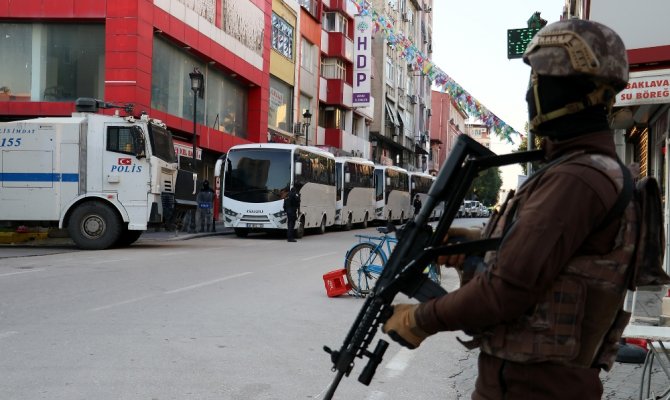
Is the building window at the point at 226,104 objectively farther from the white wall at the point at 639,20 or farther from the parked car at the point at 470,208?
the parked car at the point at 470,208

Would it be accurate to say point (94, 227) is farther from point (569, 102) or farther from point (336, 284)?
point (569, 102)

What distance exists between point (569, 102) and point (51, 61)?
26.8m

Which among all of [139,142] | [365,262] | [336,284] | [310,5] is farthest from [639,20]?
[310,5]

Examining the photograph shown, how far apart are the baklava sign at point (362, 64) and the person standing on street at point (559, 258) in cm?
4803

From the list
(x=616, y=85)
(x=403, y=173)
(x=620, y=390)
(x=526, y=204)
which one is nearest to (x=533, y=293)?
(x=526, y=204)

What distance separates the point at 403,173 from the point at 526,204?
148ft

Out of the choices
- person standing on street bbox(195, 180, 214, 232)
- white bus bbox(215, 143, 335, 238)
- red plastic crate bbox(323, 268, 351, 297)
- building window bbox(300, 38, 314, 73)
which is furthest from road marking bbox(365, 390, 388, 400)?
building window bbox(300, 38, 314, 73)

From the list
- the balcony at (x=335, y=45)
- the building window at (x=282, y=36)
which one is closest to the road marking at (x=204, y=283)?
the building window at (x=282, y=36)

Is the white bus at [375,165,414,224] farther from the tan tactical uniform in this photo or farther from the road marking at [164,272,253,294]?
the tan tactical uniform

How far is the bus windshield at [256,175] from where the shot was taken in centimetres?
2509

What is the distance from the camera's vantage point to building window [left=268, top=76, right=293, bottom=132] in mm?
39906

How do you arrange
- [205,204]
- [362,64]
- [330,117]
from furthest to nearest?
[362,64], [330,117], [205,204]

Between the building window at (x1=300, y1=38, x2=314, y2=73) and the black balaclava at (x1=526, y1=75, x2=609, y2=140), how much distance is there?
140ft

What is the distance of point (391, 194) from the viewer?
43219 millimetres
